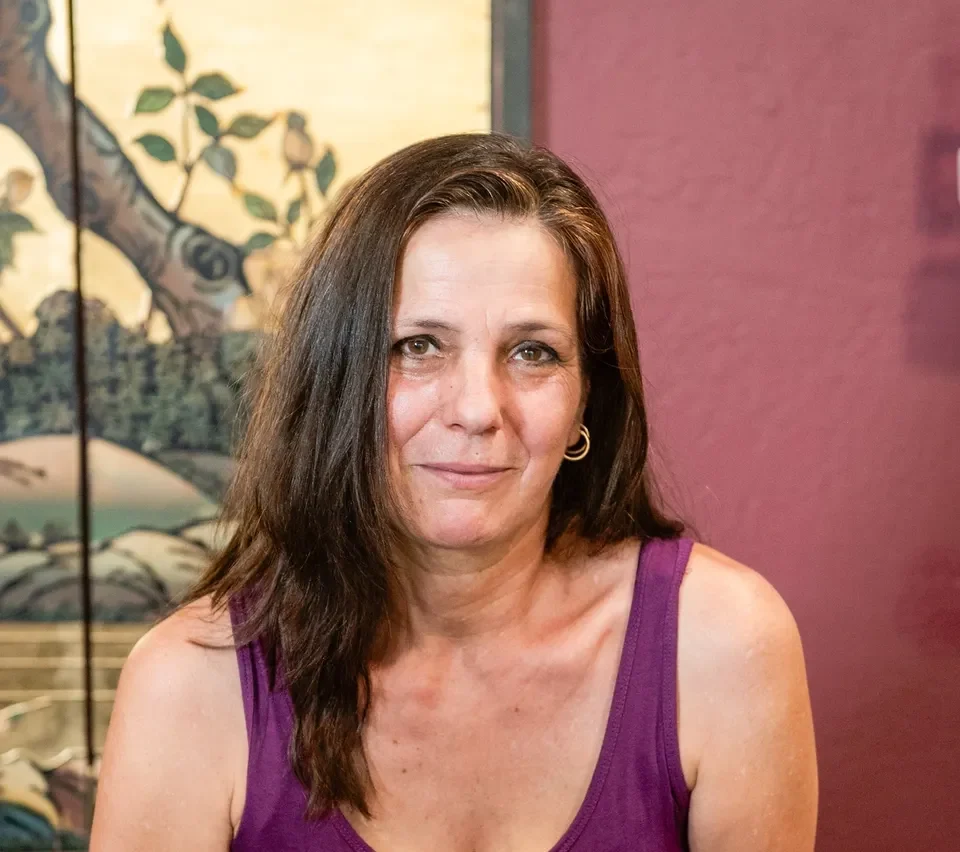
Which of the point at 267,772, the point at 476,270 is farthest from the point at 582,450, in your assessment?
the point at 267,772

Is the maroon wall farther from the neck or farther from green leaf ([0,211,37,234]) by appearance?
green leaf ([0,211,37,234])

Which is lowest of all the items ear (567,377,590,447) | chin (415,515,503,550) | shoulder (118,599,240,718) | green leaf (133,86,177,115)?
shoulder (118,599,240,718)

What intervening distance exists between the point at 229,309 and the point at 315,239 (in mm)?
719

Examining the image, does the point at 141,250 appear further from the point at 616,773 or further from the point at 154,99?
the point at 616,773

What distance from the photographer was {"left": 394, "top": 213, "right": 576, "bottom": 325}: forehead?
1073mm

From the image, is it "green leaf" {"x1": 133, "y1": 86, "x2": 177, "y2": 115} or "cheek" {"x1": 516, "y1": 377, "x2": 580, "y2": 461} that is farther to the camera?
"green leaf" {"x1": 133, "y1": 86, "x2": 177, "y2": 115}

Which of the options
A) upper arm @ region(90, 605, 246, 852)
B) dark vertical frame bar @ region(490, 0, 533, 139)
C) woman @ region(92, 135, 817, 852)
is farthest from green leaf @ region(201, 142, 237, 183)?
upper arm @ region(90, 605, 246, 852)

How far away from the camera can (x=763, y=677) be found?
1189 mm

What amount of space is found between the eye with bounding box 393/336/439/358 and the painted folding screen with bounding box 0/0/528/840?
81 cm

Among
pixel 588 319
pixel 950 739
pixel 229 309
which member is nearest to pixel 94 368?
pixel 229 309

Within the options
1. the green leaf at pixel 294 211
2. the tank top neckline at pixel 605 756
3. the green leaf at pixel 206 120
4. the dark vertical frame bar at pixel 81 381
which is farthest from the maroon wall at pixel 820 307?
the dark vertical frame bar at pixel 81 381

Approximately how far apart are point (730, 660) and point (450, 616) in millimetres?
316

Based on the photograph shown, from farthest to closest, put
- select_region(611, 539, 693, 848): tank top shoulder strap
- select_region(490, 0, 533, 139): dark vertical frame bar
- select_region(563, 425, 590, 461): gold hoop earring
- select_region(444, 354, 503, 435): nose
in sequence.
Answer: select_region(490, 0, 533, 139): dark vertical frame bar < select_region(563, 425, 590, 461): gold hoop earring < select_region(611, 539, 693, 848): tank top shoulder strap < select_region(444, 354, 503, 435): nose

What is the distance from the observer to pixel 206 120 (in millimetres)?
1792
